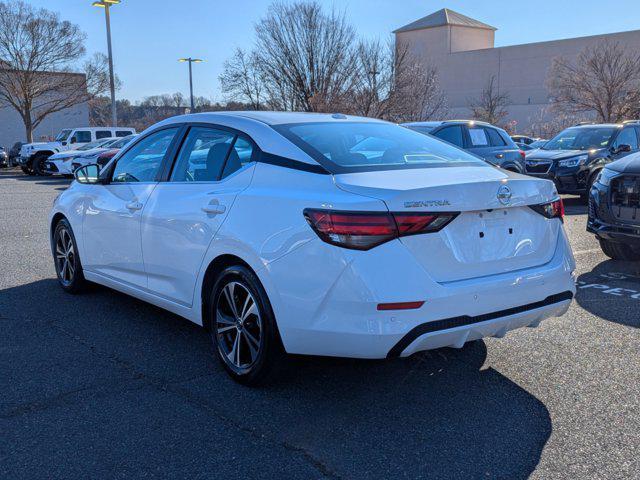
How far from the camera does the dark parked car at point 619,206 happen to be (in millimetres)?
6375

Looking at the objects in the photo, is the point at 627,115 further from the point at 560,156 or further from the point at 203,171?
the point at 203,171

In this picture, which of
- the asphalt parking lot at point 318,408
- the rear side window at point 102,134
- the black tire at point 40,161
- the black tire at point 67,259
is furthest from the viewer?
the rear side window at point 102,134

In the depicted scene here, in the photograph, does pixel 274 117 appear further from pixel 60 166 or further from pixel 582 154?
pixel 60 166

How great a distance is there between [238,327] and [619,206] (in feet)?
15.0

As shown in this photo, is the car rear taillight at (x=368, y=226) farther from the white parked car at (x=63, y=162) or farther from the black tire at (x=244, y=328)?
the white parked car at (x=63, y=162)

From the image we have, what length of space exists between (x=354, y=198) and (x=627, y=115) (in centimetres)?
3738

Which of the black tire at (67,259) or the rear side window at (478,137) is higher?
the rear side window at (478,137)

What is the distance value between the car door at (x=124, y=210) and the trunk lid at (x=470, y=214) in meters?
1.95

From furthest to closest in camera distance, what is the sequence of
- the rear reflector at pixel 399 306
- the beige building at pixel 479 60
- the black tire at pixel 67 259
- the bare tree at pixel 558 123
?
the beige building at pixel 479 60
the bare tree at pixel 558 123
the black tire at pixel 67 259
the rear reflector at pixel 399 306

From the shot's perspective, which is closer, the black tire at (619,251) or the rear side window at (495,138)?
the black tire at (619,251)

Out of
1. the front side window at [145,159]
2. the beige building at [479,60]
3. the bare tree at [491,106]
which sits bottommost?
the front side window at [145,159]

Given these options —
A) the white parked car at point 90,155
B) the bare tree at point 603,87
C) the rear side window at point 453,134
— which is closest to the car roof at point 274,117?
the rear side window at point 453,134

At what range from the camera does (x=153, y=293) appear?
15.1ft

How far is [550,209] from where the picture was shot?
3762mm
